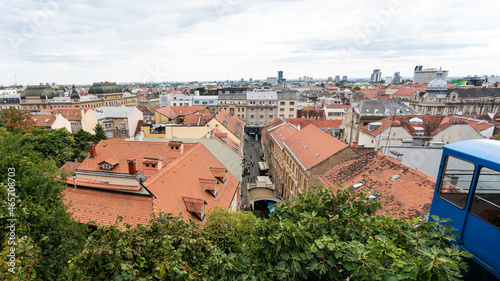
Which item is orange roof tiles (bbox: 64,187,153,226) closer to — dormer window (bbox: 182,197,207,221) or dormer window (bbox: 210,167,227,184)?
dormer window (bbox: 182,197,207,221)

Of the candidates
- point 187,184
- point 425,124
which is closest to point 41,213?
point 187,184

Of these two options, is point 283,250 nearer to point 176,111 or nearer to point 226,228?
point 226,228

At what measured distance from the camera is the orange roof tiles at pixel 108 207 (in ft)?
49.8

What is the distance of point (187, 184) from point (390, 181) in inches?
618

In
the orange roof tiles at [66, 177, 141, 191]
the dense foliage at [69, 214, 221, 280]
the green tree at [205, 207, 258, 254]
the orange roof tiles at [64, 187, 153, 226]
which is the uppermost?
the dense foliage at [69, 214, 221, 280]

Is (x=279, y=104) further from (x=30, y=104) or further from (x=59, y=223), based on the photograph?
(x=30, y=104)

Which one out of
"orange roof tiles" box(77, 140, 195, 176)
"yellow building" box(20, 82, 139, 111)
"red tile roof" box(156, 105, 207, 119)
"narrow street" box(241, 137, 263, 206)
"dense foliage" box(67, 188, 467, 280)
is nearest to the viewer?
"dense foliage" box(67, 188, 467, 280)

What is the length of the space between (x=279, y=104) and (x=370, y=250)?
8280 cm

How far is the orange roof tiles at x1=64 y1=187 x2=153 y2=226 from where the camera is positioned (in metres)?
15.2

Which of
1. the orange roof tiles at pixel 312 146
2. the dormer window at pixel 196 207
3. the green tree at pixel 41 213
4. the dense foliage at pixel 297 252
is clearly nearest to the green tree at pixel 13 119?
the green tree at pixel 41 213

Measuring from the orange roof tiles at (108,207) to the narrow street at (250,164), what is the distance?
64.5 ft

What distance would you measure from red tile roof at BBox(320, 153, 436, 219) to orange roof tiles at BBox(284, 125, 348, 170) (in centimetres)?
206

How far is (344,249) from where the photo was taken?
19.7 ft

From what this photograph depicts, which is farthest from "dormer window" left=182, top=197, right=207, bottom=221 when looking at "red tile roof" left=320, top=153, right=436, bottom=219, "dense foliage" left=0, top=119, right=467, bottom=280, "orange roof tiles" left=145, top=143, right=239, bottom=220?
"red tile roof" left=320, top=153, right=436, bottom=219
